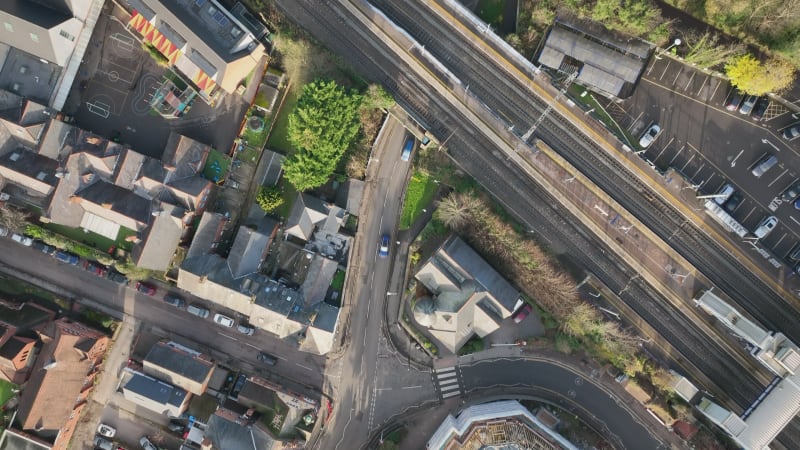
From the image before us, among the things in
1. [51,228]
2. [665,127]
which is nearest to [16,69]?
[51,228]

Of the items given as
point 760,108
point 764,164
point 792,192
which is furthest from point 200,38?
point 792,192

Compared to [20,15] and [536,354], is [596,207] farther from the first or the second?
[20,15]

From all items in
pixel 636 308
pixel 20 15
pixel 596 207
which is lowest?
pixel 20 15

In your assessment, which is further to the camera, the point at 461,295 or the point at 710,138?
the point at 710,138

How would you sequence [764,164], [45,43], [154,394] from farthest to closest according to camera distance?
[154,394] → [764,164] → [45,43]

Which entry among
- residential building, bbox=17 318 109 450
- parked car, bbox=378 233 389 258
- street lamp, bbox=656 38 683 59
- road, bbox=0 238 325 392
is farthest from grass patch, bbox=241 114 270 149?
street lamp, bbox=656 38 683 59

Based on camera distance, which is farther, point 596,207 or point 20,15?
point 596,207

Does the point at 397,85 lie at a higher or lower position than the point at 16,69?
higher

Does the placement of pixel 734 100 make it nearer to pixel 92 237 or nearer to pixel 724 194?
pixel 724 194
